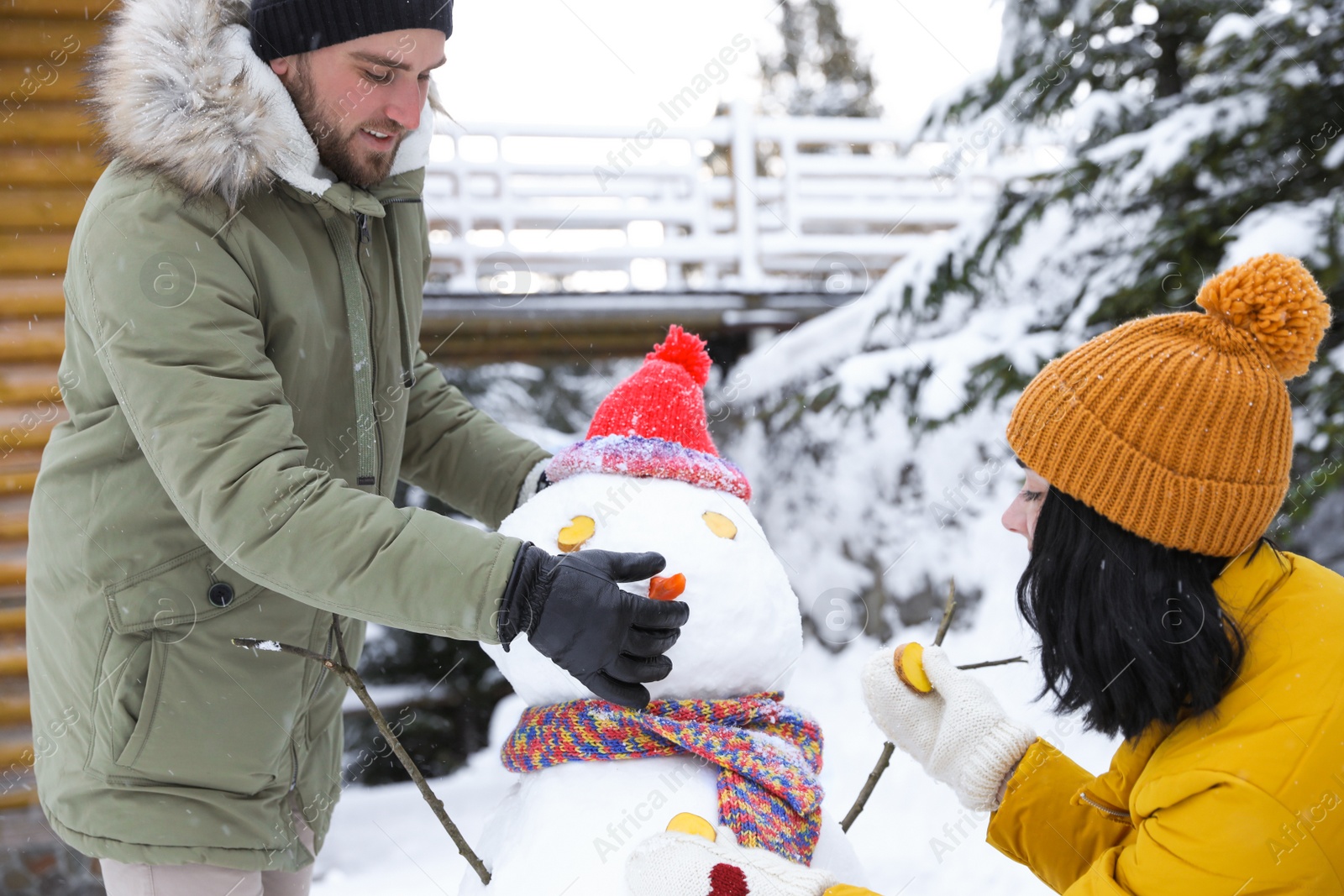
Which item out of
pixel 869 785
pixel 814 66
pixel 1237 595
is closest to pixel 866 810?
pixel 869 785

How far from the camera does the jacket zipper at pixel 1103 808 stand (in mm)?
1568

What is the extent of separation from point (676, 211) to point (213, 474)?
697 cm

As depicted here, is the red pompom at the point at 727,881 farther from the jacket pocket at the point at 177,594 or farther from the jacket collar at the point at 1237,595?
the jacket pocket at the point at 177,594

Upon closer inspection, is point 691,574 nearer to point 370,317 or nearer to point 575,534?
point 575,534

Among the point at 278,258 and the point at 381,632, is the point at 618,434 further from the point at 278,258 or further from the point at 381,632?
the point at 381,632

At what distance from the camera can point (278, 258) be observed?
4.67 feet

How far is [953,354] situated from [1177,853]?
3450 mm

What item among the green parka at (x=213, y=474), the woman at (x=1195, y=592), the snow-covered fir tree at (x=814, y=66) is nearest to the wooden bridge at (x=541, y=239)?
the green parka at (x=213, y=474)

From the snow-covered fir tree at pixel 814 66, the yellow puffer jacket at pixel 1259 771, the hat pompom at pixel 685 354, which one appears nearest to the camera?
the yellow puffer jacket at pixel 1259 771

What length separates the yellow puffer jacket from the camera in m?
1.18

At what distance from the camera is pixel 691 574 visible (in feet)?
5.08

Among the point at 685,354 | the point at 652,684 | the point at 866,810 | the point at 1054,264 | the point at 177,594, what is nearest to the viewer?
the point at 177,594

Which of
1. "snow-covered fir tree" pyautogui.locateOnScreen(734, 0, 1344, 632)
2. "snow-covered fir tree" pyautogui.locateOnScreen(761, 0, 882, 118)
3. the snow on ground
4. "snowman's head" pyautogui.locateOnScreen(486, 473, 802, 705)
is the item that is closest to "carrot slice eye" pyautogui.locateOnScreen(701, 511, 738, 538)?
"snowman's head" pyautogui.locateOnScreen(486, 473, 802, 705)

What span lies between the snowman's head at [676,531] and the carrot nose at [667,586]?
0.8 inches
